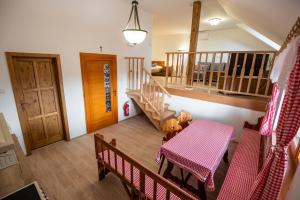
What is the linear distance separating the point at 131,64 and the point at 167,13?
82.1 inches

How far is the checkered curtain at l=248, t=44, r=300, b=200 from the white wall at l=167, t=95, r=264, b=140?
2.31 metres

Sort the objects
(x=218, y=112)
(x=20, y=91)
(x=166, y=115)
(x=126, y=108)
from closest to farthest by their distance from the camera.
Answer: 1. (x=20, y=91)
2. (x=218, y=112)
3. (x=166, y=115)
4. (x=126, y=108)

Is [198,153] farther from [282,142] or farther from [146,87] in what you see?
[146,87]

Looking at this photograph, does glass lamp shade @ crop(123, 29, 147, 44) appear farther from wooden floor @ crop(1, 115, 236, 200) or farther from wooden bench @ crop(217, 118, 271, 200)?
wooden bench @ crop(217, 118, 271, 200)

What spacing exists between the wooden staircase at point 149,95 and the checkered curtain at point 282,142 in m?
2.62

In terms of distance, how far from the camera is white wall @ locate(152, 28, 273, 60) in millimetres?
6536

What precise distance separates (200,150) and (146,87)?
260 centimetres

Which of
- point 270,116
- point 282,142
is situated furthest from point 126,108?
point 282,142

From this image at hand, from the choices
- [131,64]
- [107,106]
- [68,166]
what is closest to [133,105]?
[107,106]

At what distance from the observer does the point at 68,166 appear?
255 centimetres

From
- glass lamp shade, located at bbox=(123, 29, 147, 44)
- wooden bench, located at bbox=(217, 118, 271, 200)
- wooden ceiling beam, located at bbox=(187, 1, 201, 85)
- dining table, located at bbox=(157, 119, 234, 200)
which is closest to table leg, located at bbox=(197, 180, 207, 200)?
dining table, located at bbox=(157, 119, 234, 200)

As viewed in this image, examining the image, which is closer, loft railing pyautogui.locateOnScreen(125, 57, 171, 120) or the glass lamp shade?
the glass lamp shade

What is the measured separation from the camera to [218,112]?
357cm

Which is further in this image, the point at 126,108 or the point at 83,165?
the point at 126,108
